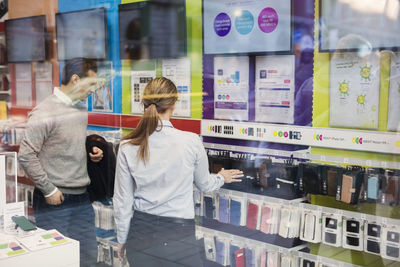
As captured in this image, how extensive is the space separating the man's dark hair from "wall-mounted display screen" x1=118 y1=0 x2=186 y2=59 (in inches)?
12.5

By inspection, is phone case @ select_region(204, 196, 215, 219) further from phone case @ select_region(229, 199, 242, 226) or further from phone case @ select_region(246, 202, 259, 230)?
phone case @ select_region(246, 202, 259, 230)

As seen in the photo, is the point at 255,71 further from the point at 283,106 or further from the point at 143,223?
the point at 143,223

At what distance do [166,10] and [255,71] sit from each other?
107 cm

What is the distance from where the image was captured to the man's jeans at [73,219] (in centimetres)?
408

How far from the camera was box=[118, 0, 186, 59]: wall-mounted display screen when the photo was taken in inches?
165

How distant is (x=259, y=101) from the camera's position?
12.2 feet

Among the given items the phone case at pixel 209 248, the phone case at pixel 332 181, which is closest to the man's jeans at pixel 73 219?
the phone case at pixel 209 248

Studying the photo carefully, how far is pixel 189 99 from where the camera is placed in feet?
13.4

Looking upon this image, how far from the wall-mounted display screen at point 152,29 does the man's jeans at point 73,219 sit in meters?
1.41

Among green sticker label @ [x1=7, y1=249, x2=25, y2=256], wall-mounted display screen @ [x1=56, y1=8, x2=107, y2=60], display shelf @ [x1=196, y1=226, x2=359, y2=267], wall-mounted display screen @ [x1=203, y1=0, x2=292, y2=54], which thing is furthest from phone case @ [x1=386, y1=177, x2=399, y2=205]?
wall-mounted display screen @ [x1=56, y1=8, x2=107, y2=60]

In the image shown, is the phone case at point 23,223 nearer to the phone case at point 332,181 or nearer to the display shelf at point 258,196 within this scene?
the display shelf at point 258,196

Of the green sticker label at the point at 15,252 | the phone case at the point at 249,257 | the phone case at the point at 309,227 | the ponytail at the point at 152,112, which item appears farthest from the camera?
the phone case at the point at 249,257

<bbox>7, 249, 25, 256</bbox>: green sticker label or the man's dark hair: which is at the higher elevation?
the man's dark hair

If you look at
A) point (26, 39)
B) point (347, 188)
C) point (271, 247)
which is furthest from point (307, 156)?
point (26, 39)
